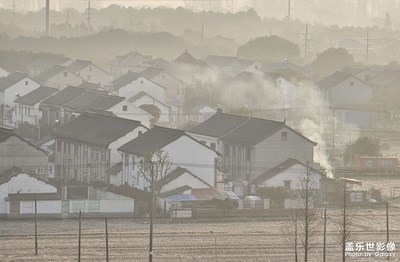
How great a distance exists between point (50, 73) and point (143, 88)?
5.09m

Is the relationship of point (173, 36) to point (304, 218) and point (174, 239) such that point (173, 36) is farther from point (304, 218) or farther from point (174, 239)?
point (304, 218)

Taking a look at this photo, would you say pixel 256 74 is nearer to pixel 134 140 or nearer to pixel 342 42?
pixel 134 140

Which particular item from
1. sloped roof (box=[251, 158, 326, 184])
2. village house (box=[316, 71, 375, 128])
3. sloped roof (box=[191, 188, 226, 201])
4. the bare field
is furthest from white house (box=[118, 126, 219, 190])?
village house (box=[316, 71, 375, 128])

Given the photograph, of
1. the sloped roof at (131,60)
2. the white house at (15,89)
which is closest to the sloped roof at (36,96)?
the white house at (15,89)

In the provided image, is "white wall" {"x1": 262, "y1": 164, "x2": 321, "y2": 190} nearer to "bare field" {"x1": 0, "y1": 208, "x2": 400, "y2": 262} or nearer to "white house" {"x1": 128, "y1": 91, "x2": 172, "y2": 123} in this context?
"bare field" {"x1": 0, "y1": 208, "x2": 400, "y2": 262}

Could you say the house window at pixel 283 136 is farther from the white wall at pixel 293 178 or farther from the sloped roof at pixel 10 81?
the sloped roof at pixel 10 81

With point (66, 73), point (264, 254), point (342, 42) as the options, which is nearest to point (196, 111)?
point (66, 73)

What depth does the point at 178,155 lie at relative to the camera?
20672 mm

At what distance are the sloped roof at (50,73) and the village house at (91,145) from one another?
14888 millimetres

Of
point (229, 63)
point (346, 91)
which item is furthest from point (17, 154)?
point (229, 63)

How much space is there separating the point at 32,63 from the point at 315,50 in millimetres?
29521

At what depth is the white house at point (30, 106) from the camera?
99.6 ft

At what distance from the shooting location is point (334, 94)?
1486 inches

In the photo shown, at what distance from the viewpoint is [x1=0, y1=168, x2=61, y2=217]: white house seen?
18.7m
